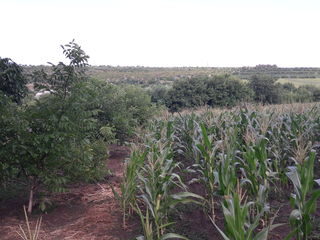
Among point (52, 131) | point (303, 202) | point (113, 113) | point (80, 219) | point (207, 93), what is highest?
point (52, 131)

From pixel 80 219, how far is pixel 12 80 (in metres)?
3.91

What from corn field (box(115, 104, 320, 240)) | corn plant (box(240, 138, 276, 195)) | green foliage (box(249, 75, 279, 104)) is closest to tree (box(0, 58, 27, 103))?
corn field (box(115, 104, 320, 240))

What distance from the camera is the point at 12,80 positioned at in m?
7.42

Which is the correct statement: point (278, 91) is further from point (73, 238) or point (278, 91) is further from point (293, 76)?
point (73, 238)

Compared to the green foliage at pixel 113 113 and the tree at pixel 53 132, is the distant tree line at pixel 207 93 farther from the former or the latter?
the tree at pixel 53 132

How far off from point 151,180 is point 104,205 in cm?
146

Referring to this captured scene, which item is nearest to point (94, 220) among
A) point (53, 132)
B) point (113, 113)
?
point (53, 132)

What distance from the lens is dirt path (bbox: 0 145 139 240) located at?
4418 mm

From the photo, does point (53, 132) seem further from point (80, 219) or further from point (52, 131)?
point (80, 219)

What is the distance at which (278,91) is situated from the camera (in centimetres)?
3806

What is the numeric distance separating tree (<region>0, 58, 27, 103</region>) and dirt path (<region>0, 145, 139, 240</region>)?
8.80 ft

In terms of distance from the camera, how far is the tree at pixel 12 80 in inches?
280

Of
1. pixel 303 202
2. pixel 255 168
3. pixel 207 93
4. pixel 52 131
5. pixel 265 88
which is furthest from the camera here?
pixel 265 88

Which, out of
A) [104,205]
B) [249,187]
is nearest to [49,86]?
[104,205]
